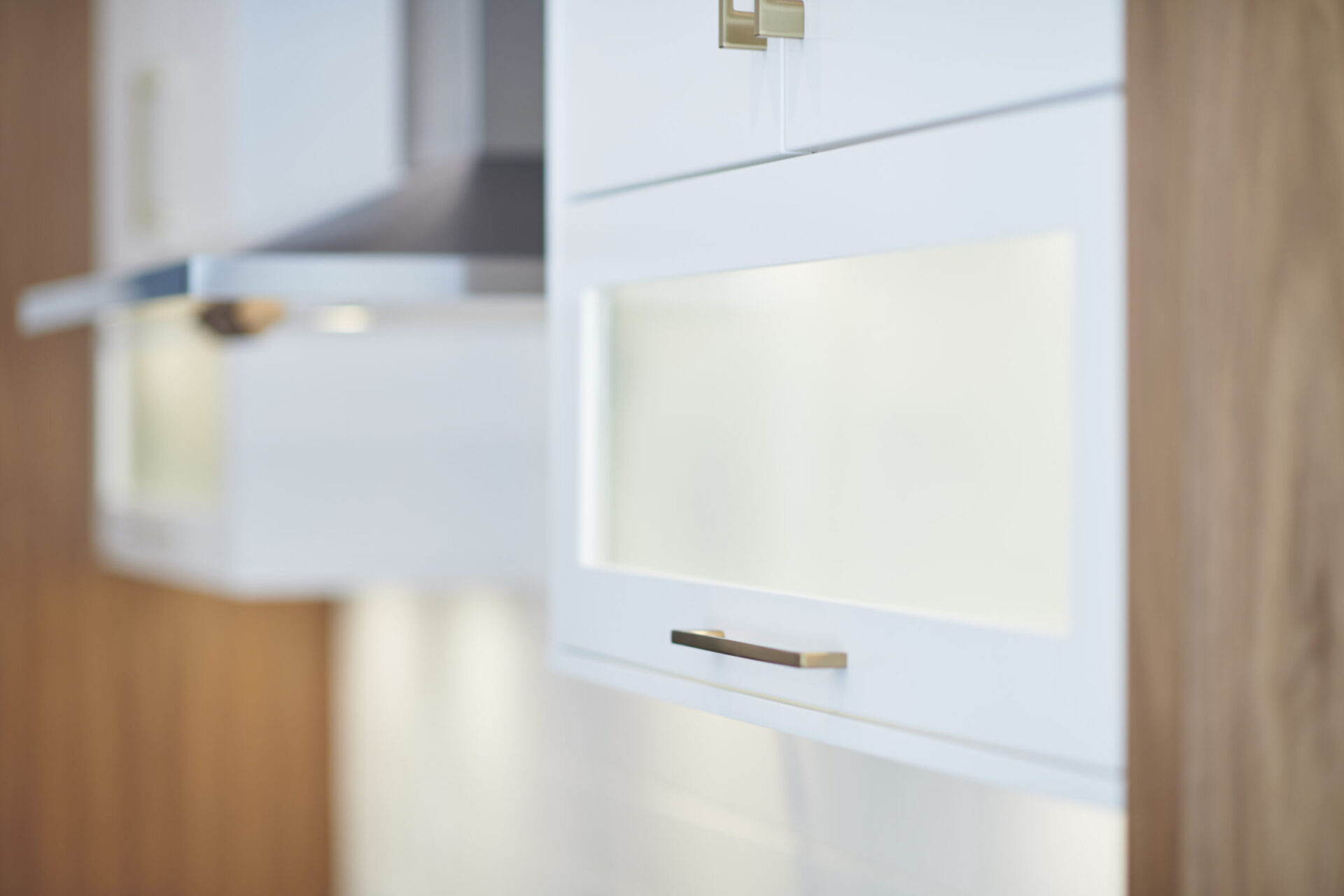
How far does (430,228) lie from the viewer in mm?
1191

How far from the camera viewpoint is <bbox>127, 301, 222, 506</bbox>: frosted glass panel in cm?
143

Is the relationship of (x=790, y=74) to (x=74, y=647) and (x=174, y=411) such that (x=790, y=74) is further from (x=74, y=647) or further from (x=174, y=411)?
(x=74, y=647)

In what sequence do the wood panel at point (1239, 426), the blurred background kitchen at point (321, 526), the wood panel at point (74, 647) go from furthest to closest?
the wood panel at point (74, 647) → the blurred background kitchen at point (321, 526) → the wood panel at point (1239, 426)

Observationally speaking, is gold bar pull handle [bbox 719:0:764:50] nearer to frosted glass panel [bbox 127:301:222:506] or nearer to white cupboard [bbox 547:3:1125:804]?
white cupboard [bbox 547:3:1125:804]

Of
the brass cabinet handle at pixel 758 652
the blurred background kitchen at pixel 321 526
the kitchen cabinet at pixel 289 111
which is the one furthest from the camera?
the kitchen cabinet at pixel 289 111

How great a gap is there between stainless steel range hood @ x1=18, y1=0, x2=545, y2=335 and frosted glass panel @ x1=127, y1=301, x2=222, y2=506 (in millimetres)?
187

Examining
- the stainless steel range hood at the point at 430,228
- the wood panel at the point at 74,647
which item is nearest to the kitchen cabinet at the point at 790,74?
the stainless steel range hood at the point at 430,228

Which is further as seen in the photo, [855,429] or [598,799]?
[598,799]

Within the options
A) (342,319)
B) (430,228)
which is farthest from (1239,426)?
(342,319)

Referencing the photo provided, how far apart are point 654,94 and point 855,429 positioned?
0.28 meters

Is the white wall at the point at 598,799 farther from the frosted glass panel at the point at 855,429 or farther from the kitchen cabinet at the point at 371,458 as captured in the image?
the frosted glass panel at the point at 855,429

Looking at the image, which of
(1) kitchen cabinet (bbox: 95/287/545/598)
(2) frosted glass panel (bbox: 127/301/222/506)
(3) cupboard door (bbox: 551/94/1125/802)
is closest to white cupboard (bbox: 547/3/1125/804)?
(3) cupboard door (bbox: 551/94/1125/802)

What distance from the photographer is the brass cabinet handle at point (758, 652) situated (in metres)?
0.66

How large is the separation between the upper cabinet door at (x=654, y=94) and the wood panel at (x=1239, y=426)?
0.26m
